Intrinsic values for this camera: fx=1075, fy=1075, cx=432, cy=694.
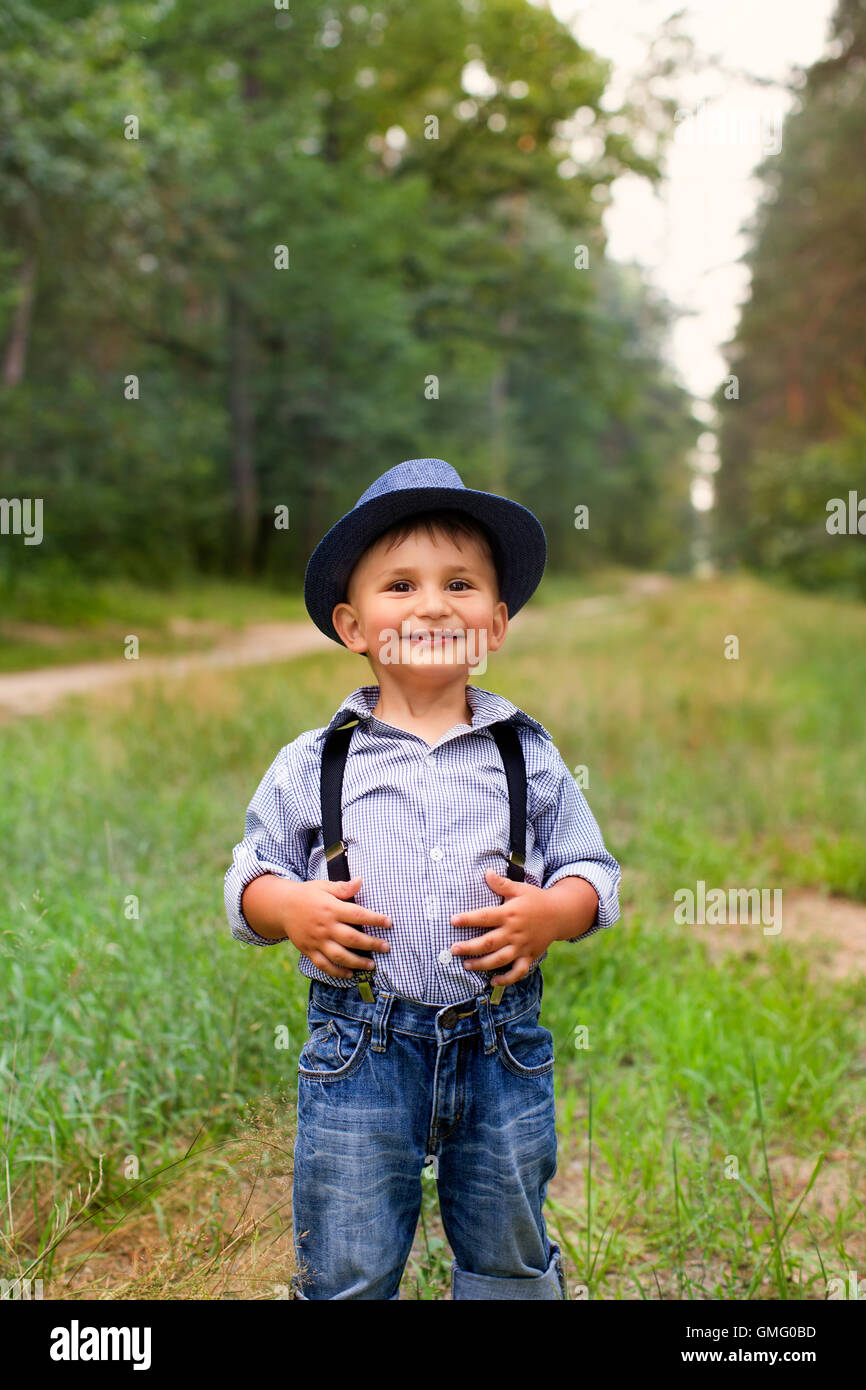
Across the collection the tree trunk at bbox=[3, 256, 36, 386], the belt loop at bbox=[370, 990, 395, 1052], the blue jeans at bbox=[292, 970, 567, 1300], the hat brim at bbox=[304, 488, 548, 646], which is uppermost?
the tree trunk at bbox=[3, 256, 36, 386]

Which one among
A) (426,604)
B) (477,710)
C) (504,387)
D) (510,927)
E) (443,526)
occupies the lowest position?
(510,927)

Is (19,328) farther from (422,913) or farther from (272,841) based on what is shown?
Answer: (422,913)

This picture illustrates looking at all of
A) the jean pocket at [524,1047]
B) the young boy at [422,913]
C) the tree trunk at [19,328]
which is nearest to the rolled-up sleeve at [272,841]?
the young boy at [422,913]

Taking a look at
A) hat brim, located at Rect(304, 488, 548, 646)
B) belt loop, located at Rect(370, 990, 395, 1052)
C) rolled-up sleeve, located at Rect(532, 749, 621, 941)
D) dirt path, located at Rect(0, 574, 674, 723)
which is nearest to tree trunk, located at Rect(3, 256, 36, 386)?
dirt path, located at Rect(0, 574, 674, 723)

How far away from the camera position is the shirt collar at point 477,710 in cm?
180

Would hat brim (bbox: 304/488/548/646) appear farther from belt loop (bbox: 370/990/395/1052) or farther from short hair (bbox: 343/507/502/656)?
belt loop (bbox: 370/990/395/1052)

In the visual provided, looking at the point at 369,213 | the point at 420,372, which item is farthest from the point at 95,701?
the point at 420,372

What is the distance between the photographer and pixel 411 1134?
1657 millimetres

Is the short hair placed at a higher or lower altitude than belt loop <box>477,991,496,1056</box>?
higher

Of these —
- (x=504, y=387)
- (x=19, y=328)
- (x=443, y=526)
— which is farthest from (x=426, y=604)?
(x=504, y=387)

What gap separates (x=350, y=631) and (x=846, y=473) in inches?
551

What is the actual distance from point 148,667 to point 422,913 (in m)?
8.42

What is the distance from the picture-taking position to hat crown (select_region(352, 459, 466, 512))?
174cm
